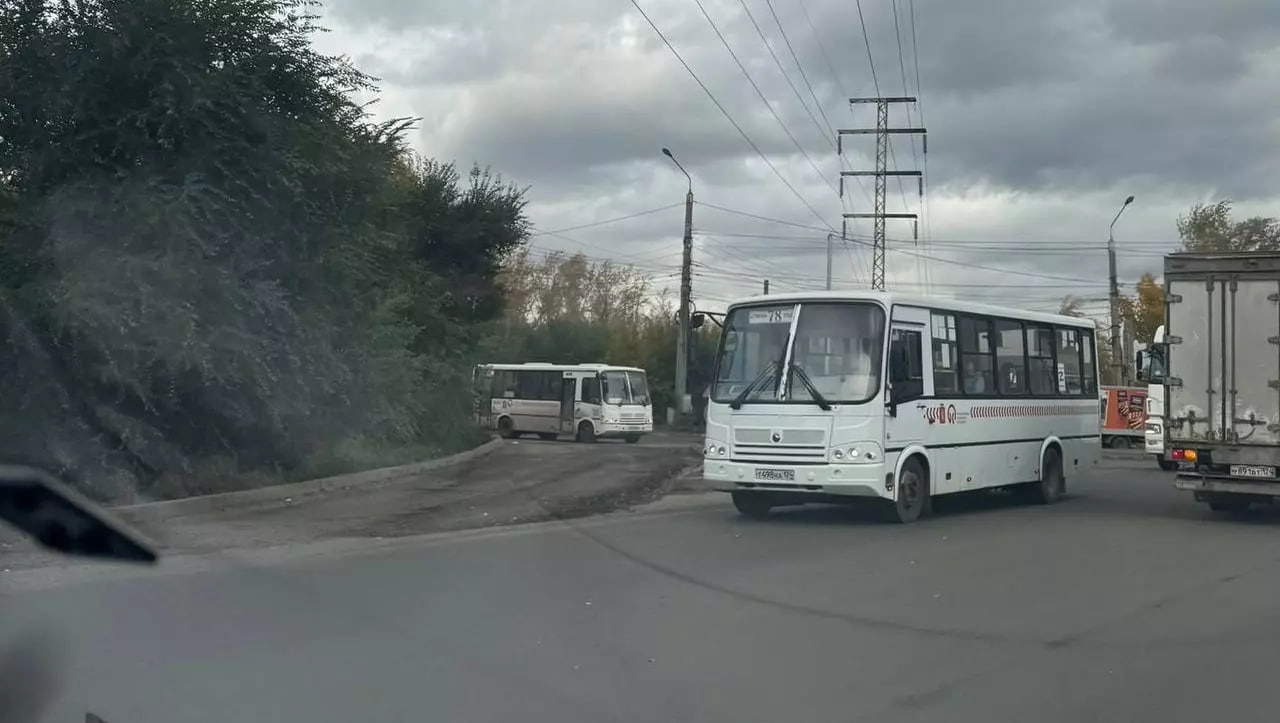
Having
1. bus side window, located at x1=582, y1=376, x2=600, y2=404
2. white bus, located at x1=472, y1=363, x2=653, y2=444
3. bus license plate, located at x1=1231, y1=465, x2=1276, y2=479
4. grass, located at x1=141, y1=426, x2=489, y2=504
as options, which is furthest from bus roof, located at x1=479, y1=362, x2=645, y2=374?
bus license plate, located at x1=1231, y1=465, x2=1276, y2=479

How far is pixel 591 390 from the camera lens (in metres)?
42.2

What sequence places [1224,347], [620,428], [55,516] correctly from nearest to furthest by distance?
1. [55,516]
2. [1224,347]
3. [620,428]

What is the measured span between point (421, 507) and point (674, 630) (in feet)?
28.5

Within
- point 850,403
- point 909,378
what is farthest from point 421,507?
point 909,378

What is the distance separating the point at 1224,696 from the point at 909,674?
1.78 meters

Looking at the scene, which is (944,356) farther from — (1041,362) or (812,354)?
(1041,362)

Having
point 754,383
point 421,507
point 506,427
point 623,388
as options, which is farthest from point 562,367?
point 754,383

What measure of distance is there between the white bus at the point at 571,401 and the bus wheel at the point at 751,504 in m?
24.6

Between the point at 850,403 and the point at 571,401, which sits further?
the point at 571,401

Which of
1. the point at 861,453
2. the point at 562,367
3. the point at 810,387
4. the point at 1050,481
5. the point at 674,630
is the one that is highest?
the point at 562,367

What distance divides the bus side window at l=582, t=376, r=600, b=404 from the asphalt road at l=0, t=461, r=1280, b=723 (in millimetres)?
27805

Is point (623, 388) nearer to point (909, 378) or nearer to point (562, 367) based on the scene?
point (562, 367)

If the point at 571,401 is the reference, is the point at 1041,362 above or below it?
above

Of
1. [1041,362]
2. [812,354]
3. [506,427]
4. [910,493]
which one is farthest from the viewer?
[506,427]
